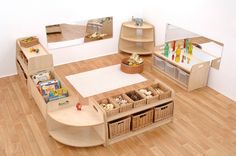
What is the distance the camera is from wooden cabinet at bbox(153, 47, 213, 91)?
5.51 meters

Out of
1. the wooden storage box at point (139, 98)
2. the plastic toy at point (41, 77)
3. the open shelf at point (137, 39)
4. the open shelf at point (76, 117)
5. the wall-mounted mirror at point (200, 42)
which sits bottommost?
the open shelf at point (76, 117)

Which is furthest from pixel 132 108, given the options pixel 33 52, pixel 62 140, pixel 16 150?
pixel 33 52

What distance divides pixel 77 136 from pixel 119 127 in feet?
2.20

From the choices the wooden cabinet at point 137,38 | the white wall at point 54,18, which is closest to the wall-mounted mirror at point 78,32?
the white wall at point 54,18

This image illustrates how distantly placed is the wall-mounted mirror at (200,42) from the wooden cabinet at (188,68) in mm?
68

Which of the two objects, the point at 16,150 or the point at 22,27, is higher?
the point at 22,27

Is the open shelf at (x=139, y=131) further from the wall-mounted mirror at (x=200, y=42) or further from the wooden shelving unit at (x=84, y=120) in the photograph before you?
the wall-mounted mirror at (x=200, y=42)

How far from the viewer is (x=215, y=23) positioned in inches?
206

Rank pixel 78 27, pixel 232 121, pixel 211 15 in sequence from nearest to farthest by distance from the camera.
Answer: pixel 232 121 < pixel 211 15 < pixel 78 27

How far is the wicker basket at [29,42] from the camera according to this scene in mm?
5645

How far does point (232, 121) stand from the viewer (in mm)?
4793

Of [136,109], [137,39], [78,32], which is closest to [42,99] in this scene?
[136,109]

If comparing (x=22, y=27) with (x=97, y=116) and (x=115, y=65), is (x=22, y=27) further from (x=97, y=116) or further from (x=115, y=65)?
(x=97, y=116)

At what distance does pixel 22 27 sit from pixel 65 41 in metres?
1.05
